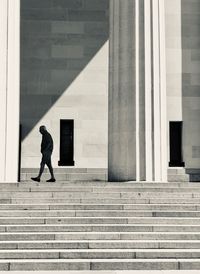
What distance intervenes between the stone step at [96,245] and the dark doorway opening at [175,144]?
13544mm

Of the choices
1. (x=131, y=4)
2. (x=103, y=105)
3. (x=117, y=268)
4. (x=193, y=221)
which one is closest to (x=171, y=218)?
(x=193, y=221)

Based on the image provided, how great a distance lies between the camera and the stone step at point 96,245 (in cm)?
1084

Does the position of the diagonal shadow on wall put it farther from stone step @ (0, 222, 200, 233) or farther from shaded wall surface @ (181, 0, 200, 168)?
stone step @ (0, 222, 200, 233)

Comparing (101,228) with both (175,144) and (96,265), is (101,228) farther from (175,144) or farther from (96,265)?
(175,144)

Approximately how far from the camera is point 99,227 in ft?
39.4

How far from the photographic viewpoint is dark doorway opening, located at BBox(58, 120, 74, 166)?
80.3ft

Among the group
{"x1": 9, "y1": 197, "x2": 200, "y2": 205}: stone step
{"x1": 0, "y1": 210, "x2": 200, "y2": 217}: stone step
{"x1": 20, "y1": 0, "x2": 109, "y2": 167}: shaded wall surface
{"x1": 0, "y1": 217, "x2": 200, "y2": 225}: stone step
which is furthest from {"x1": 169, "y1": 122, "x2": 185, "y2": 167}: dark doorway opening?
{"x1": 0, "y1": 217, "x2": 200, "y2": 225}: stone step

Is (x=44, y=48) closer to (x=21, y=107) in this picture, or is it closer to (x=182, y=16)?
(x=21, y=107)

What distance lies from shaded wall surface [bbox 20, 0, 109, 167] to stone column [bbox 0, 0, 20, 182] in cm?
555

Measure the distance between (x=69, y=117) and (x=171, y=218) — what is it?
12992mm

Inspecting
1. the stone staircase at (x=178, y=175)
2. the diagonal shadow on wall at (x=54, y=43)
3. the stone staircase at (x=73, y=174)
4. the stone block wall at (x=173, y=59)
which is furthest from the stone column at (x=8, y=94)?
the stone block wall at (x=173, y=59)

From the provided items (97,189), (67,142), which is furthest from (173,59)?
(97,189)

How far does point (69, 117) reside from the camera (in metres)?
24.7

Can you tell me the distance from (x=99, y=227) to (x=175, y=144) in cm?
1331
